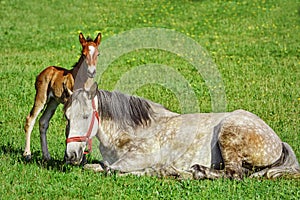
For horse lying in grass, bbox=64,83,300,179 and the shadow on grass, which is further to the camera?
the shadow on grass

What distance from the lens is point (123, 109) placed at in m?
8.83

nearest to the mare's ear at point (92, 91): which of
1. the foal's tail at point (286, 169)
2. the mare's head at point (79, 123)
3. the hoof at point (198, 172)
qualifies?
the mare's head at point (79, 123)

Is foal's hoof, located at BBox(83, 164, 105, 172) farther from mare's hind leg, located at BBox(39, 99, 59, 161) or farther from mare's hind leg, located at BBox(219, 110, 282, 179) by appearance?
mare's hind leg, located at BBox(219, 110, 282, 179)

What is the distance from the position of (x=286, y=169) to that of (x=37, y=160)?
12.6 feet

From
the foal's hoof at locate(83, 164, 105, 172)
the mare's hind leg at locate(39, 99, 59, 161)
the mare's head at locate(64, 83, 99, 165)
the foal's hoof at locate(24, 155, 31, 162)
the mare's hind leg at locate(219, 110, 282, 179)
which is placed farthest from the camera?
the mare's hind leg at locate(39, 99, 59, 161)

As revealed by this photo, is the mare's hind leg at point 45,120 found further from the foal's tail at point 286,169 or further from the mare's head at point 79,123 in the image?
the foal's tail at point 286,169

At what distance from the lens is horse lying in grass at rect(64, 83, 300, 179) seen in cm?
820

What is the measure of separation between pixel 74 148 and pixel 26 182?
2.58ft

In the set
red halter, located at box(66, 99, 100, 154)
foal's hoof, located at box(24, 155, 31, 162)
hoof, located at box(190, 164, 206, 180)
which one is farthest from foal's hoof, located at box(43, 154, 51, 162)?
hoof, located at box(190, 164, 206, 180)

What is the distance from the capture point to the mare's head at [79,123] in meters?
7.88

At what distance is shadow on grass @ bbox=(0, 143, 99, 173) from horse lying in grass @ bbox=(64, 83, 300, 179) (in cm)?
35

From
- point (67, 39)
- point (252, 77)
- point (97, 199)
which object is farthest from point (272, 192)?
point (67, 39)

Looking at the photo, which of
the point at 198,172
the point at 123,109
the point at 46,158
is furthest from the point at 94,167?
the point at 198,172

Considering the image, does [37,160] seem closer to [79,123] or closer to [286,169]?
[79,123]
